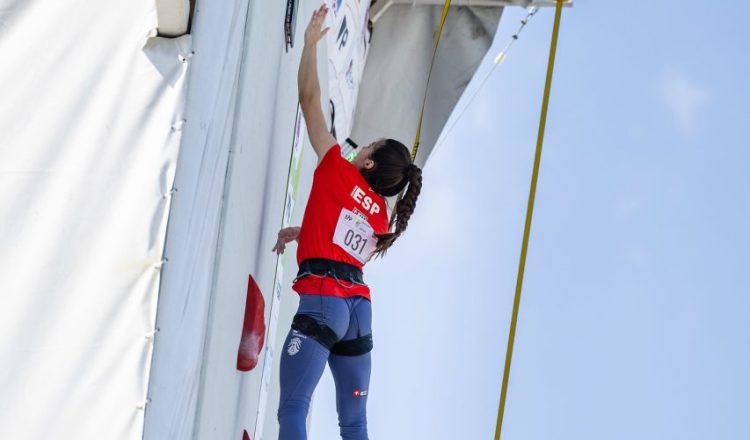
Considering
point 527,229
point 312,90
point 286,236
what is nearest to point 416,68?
point 527,229

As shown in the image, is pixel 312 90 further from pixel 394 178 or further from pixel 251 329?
pixel 251 329

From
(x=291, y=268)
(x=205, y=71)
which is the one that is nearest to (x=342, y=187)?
(x=205, y=71)

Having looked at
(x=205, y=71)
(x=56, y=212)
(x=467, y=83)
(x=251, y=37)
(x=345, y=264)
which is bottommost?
(x=56, y=212)

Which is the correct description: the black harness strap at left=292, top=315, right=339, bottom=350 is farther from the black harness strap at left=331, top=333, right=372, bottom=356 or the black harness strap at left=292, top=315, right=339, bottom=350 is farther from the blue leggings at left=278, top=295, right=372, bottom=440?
the black harness strap at left=331, top=333, right=372, bottom=356

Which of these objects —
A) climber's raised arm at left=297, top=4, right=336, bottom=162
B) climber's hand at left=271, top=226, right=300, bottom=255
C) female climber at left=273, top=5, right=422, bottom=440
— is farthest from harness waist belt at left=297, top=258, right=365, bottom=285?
climber's raised arm at left=297, top=4, right=336, bottom=162

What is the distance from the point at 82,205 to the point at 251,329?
1275mm

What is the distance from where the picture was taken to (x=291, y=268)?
5.36 metres

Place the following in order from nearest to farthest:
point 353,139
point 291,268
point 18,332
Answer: point 18,332 → point 291,268 → point 353,139

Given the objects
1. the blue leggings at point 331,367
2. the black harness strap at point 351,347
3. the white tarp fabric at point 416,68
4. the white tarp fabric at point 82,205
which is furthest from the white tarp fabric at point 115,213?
the white tarp fabric at point 416,68

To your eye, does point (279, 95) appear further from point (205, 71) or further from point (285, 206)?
point (205, 71)

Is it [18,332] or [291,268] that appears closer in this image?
[18,332]

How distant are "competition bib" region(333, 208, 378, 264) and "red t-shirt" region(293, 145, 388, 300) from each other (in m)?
0.01

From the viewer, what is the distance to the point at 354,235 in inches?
141

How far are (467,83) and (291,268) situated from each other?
140 inches
